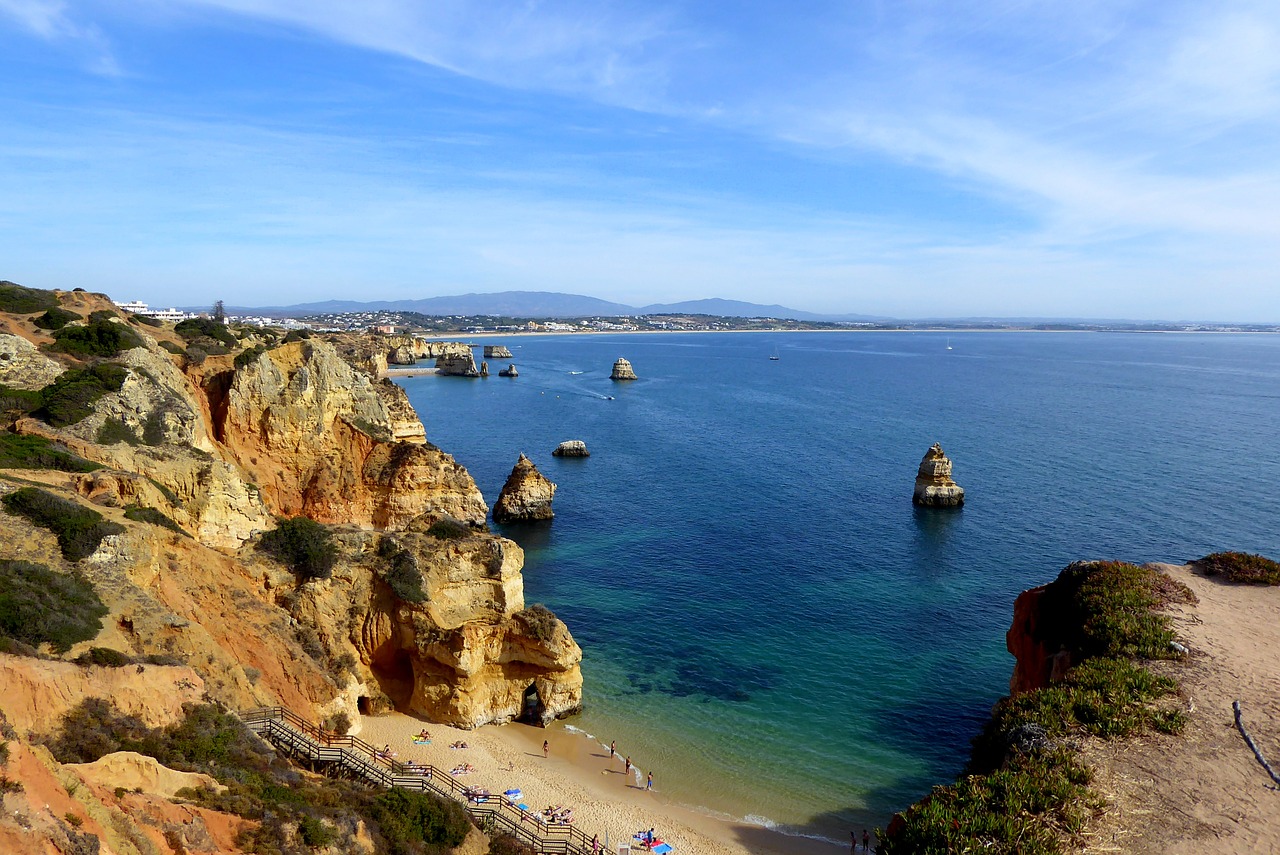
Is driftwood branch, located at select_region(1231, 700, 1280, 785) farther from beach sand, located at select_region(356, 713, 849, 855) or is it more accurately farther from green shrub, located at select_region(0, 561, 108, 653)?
green shrub, located at select_region(0, 561, 108, 653)

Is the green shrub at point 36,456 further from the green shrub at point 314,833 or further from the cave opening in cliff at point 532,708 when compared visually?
the cave opening in cliff at point 532,708

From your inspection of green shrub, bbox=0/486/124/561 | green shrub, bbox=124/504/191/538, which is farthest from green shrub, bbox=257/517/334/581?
green shrub, bbox=0/486/124/561

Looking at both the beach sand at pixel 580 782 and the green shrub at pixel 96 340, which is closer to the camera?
the beach sand at pixel 580 782

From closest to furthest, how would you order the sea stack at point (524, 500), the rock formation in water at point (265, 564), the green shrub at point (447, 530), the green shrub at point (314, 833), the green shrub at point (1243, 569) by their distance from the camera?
the green shrub at point (314, 833), the rock formation in water at point (265, 564), the green shrub at point (1243, 569), the green shrub at point (447, 530), the sea stack at point (524, 500)

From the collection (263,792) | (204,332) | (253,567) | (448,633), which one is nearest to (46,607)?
(263,792)

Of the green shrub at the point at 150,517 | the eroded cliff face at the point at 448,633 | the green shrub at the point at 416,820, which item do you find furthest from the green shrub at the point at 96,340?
the green shrub at the point at 416,820

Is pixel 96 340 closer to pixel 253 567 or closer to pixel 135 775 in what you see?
pixel 253 567
